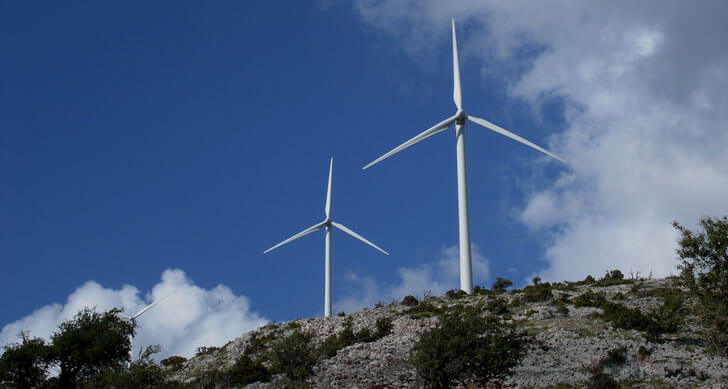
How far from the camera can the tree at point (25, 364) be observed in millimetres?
57125

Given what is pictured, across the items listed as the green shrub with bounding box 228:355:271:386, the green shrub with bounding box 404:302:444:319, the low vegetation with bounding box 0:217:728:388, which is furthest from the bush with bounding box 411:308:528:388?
the green shrub with bounding box 404:302:444:319

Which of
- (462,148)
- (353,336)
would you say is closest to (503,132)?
(462,148)

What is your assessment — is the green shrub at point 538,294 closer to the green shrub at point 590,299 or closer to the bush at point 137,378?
the green shrub at point 590,299

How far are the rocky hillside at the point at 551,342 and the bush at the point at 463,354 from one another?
1434 millimetres

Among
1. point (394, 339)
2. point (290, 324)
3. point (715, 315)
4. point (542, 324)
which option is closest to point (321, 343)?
point (394, 339)

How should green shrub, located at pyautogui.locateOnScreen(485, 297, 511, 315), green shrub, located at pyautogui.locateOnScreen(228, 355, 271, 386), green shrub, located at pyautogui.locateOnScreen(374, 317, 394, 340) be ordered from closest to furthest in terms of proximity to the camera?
green shrub, located at pyautogui.locateOnScreen(228, 355, 271, 386) < green shrub, located at pyautogui.locateOnScreen(374, 317, 394, 340) < green shrub, located at pyautogui.locateOnScreen(485, 297, 511, 315)

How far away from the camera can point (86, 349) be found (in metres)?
58.3

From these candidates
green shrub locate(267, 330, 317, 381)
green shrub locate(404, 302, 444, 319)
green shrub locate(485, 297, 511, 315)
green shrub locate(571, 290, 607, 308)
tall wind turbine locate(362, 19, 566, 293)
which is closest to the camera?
green shrub locate(267, 330, 317, 381)

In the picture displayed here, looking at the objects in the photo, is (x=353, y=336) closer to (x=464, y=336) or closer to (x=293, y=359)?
(x=293, y=359)

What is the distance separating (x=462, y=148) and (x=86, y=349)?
132 feet

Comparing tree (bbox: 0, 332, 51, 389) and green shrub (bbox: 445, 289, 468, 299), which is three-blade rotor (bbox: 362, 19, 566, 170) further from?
tree (bbox: 0, 332, 51, 389)

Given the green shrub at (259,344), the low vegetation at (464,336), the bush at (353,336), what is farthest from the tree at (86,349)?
the bush at (353,336)

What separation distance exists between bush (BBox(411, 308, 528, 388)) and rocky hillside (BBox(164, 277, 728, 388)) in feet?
4.70

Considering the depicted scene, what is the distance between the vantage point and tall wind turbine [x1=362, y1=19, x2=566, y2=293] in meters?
63.8
